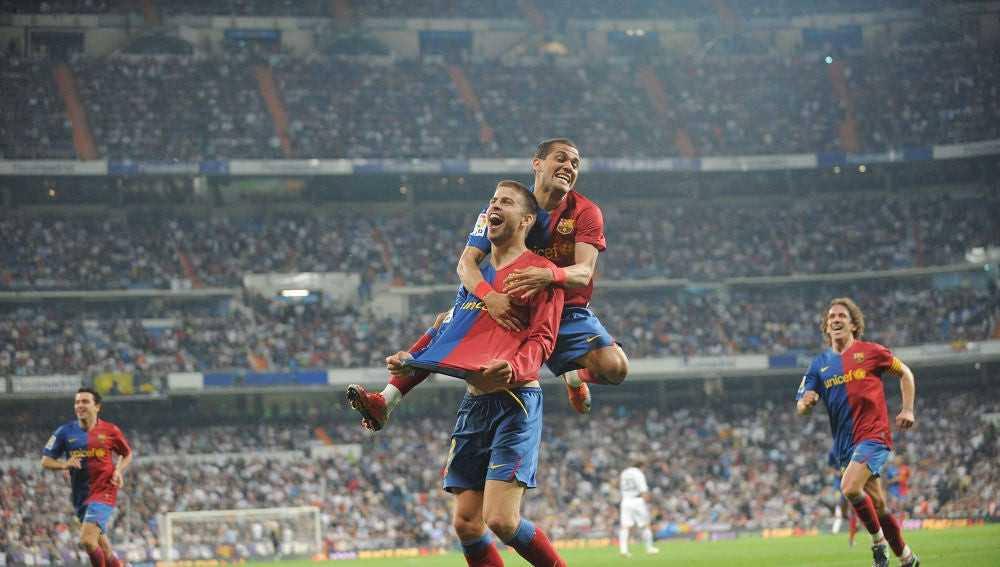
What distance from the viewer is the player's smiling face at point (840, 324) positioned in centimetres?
1286

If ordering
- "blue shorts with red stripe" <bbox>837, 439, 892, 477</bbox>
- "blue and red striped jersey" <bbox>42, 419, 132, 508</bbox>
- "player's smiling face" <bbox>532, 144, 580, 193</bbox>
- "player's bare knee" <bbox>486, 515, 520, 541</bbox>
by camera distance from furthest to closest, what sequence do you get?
1. "blue and red striped jersey" <bbox>42, 419, 132, 508</bbox>
2. "blue shorts with red stripe" <bbox>837, 439, 892, 477</bbox>
3. "player's smiling face" <bbox>532, 144, 580, 193</bbox>
4. "player's bare knee" <bbox>486, 515, 520, 541</bbox>

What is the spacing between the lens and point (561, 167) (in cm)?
888

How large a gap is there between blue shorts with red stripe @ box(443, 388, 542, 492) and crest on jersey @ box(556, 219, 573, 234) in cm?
150

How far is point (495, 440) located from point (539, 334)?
0.83m

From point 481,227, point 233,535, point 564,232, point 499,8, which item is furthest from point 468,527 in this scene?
point 499,8

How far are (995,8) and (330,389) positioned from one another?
37461mm

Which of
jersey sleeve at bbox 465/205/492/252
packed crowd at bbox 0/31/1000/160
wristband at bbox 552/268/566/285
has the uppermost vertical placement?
packed crowd at bbox 0/31/1000/160

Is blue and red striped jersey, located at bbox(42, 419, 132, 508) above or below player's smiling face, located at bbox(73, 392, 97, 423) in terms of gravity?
below

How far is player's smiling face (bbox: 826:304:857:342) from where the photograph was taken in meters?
12.9

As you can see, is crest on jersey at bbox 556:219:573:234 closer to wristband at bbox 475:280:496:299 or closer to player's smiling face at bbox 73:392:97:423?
wristband at bbox 475:280:496:299

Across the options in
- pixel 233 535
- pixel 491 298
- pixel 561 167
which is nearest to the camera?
pixel 491 298

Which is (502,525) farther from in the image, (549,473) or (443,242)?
(443,242)

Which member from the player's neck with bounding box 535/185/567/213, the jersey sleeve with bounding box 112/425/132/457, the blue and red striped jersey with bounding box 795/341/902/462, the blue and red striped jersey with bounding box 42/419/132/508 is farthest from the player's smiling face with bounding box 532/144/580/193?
the jersey sleeve with bounding box 112/425/132/457

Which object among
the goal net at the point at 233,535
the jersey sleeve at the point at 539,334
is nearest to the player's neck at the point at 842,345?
the jersey sleeve at the point at 539,334
